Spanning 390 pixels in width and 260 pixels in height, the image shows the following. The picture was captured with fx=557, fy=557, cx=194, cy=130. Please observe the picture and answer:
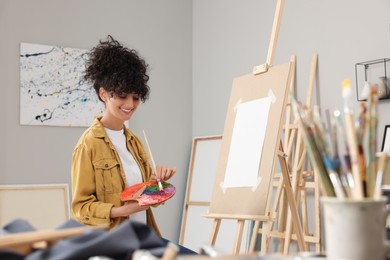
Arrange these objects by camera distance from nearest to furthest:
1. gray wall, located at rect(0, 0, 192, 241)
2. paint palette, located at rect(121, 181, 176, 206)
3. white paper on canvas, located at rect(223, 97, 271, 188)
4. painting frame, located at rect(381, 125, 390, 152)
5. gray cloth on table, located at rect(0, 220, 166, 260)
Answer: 1. gray cloth on table, located at rect(0, 220, 166, 260)
2. paint palette, located at rect(121, 181, 176, 206)
3. white paper on canvas, located at rect(223, 97, 271, 188)
4. painting frame, located at rect(381, 125, 390, 152)
5. gray wall, located at rect(0, 0, 192, 241)

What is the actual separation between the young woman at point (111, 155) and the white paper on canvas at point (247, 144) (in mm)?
366

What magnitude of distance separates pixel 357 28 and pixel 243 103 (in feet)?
3.11

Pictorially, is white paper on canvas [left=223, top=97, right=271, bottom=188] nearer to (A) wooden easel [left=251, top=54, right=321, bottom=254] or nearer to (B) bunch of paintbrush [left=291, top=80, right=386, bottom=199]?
(A) wooden easel [left=251, top=54, right=321, bottom=254]

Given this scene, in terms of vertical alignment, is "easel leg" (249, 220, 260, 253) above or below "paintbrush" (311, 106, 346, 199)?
below

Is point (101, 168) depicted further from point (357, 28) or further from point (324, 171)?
point (357, 28)

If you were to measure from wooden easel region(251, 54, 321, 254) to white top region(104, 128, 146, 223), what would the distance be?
40.5 inches

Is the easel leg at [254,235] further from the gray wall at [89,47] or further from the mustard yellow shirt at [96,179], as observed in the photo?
the mustard yellow shirt at [96,179]

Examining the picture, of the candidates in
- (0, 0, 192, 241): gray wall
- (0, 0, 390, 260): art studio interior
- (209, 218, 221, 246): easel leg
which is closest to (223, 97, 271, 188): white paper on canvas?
(0, 0, 390, 260): art studio interior

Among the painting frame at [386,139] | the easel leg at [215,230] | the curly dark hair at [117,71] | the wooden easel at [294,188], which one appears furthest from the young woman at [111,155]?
the painting frame at [386,139]

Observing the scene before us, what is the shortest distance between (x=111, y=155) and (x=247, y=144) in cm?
69

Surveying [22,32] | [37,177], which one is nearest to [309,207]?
[37,177]

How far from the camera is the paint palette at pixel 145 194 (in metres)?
2.37

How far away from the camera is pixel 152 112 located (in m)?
4.64

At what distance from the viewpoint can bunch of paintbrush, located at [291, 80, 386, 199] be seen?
1003 mm
